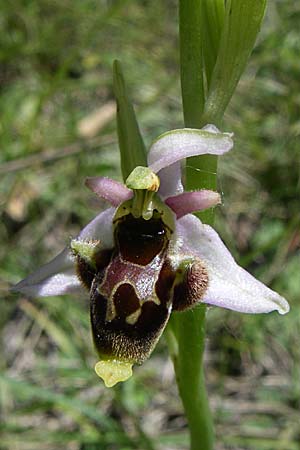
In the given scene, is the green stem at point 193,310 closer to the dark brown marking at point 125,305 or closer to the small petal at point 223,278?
the small petal at point 223,278

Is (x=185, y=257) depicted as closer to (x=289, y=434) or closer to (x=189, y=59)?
(x=189, y=59)

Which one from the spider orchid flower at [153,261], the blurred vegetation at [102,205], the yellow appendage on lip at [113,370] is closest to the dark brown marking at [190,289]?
the spider orchid flower at [153,261]

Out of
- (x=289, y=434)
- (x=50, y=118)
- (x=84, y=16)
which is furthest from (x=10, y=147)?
(x=289, y=434)

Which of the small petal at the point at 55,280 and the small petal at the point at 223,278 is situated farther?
the small petal at the point at 55,280

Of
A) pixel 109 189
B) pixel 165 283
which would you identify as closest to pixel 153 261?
pixel 165 283

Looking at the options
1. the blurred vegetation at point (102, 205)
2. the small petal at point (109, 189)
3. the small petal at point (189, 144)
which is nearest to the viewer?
the small petal at point (189, 144)

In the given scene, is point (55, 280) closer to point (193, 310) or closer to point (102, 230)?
point (102, 230)

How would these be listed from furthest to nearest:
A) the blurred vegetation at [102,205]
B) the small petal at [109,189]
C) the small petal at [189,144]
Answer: the blurred vegetation at [102,205], the small petal at [109,189], the small petal at [189,144]

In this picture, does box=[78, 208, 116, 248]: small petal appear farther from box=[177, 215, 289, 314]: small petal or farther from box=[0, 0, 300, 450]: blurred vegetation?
box=[0, 0, 300, 450]: blurred vegetation
